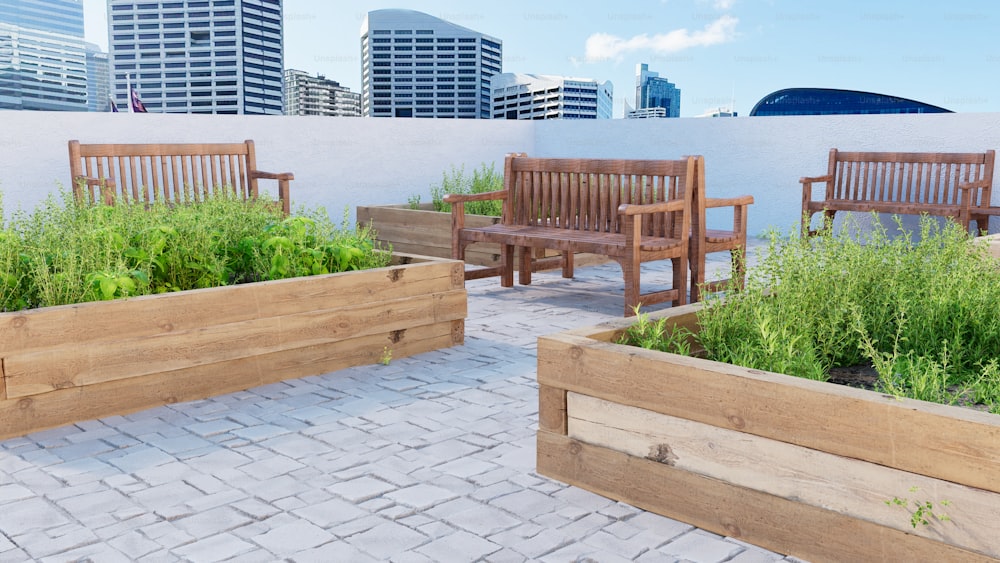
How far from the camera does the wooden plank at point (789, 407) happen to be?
205 centimetres

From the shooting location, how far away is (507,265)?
6773 millimetres

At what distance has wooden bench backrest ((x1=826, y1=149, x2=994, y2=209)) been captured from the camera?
328 inches

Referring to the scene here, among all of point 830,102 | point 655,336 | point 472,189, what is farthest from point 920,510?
point 830,102

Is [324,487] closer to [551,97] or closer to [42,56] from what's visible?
[551,97]

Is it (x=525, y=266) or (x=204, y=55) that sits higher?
(x=204, y=55)

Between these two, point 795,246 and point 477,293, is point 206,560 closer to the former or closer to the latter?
point 795,246

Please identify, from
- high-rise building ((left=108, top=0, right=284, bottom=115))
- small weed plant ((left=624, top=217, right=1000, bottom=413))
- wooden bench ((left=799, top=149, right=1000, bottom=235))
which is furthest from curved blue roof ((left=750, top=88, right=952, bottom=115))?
high-rise building ((left=108, top=0, right=284, bottom=115))

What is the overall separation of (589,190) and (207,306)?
3149 mm

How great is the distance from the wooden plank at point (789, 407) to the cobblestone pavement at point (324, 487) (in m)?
0.36

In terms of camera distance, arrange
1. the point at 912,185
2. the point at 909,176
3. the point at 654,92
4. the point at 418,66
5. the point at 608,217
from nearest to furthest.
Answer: the point at 608,217 < the point at 909,176 < the point at 912,185 < the point at 418,66 < the point at 654,92

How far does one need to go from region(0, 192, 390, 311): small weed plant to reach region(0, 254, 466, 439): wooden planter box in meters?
0.23

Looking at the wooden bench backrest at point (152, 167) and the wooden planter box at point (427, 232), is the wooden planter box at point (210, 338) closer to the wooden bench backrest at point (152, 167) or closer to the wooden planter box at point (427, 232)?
the wooden bench backrest at point (152, 167)

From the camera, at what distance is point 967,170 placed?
8328 millimetres

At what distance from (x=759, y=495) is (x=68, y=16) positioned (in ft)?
485
